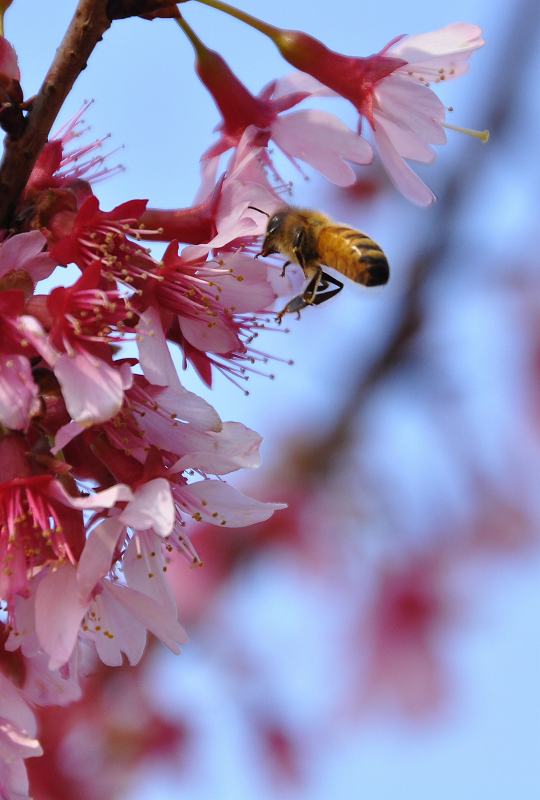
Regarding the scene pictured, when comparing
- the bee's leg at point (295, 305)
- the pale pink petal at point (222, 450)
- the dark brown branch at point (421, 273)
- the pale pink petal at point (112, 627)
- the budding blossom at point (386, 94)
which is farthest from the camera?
the dark brown branch at point (421, 273)

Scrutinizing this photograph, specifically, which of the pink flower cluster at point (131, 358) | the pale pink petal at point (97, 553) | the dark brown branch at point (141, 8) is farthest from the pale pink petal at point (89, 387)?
the dark brown branch at point (141, 8)

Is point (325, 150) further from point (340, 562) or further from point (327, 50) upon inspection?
point (340, 562)

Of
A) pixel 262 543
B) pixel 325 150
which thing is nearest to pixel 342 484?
pixel 262 543

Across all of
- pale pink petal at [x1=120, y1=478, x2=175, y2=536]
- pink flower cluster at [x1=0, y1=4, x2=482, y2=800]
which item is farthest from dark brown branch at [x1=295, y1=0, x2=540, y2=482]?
pale pink petal at [x1=120, y1=478, x2=175, y2=536]

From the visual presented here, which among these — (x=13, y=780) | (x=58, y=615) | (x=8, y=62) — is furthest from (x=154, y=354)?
(x=13, y=780)

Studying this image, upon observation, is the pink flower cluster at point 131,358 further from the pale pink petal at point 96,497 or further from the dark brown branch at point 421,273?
the dark brown branch at point 421,273

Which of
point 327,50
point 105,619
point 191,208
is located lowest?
point 105,619
